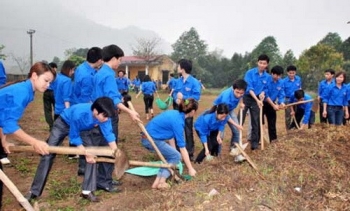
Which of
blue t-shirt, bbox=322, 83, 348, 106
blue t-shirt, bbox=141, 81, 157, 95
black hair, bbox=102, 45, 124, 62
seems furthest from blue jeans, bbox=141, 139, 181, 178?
blue t-shirt, bbox=141, 81, 157, 95

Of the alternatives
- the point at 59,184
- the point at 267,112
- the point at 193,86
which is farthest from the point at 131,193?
the point at 267,112

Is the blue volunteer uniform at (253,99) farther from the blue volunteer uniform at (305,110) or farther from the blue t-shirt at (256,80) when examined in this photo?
the blue volunteer uniform at (305,110)

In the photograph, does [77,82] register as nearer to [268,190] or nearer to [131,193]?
[131,193]

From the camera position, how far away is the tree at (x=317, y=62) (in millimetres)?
25359

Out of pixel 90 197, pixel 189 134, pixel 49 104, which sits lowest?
pixel 90 197

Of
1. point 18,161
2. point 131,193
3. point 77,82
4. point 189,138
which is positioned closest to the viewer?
point 131,193

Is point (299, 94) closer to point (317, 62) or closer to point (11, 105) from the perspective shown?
point (11, 105)

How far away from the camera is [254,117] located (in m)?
6.87

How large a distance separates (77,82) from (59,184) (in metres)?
1.57

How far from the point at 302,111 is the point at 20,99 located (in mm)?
6636

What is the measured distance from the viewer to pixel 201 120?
5.58 metres

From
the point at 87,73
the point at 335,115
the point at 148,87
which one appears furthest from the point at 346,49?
the point at 87,73

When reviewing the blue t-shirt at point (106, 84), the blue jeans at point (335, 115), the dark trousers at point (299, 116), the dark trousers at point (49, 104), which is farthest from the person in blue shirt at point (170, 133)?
the blue jeans at point (335, 115)

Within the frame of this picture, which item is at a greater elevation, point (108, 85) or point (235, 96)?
point (108, 85)
